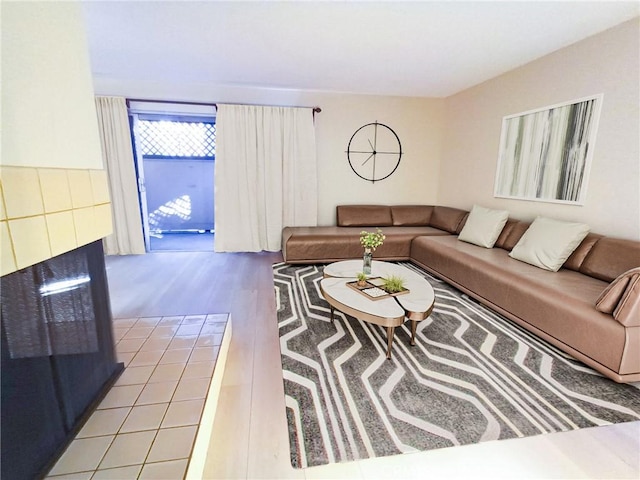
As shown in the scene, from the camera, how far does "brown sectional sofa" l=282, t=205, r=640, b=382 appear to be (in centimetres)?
169

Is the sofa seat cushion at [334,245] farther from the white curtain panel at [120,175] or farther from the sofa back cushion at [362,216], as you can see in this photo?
the white curtain panel at [120,175]

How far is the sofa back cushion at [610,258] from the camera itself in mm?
2068

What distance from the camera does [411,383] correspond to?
1.68 m

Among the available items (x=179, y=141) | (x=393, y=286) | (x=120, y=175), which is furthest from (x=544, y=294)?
(x=179, y=141)

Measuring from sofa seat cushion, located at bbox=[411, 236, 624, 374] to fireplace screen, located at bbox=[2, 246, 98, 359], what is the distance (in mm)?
2679

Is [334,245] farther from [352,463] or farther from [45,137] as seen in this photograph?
[45,137]

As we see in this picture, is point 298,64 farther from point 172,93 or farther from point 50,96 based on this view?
point 50,96

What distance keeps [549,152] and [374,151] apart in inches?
88.5

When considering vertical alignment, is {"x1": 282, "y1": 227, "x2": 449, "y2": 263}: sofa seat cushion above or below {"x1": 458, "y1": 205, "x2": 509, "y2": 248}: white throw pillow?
below

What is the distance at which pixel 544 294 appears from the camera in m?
2.06

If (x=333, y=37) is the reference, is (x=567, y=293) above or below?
below

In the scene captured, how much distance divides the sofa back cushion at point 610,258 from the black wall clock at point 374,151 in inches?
112

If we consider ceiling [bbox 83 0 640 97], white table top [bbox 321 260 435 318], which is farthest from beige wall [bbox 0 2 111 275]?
white table top [bbox 321 260 435 318]

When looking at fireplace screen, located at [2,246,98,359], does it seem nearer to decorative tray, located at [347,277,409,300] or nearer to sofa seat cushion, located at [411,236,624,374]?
decorative tray, located at [347,277,409,300]
